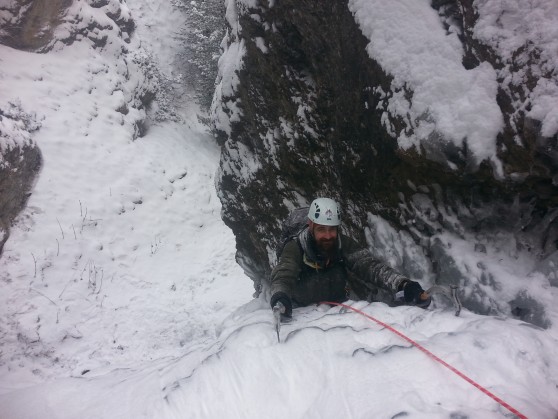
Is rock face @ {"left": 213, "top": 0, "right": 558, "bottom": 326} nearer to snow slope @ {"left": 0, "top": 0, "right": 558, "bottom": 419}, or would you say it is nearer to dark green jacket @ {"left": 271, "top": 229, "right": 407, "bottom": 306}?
dark green jacket @ {"left": 271, "top": 229, "right": 407, "bottom": 306}

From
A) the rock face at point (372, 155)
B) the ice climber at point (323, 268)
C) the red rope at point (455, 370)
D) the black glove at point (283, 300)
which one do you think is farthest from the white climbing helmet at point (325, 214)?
the red rope at point (455, 370)

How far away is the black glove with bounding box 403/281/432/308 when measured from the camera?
3.27 m

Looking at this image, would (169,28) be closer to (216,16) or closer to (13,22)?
(216,16)

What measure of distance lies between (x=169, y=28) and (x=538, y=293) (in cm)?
1827

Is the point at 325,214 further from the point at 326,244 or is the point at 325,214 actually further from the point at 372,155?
the point at 372,155

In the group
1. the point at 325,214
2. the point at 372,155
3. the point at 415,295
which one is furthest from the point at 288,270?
the point at 372,155

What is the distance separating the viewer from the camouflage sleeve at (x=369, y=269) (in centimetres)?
350

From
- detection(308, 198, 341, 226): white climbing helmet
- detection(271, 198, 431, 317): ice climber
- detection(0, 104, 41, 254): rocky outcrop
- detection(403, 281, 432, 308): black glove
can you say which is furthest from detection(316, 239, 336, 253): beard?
detection(0, 104, 41, 254): rocky outcrop

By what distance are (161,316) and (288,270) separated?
575 centimetres

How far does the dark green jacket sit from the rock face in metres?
0.43

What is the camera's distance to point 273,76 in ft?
17.3

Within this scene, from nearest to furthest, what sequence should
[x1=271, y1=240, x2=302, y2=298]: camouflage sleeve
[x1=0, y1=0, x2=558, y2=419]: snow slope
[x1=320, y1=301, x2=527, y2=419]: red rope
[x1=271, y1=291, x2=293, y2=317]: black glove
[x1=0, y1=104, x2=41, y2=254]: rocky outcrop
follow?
[x1=320, y1=301, x2=527, y2=419]: red rope → [x1=0, y1=0, x2=558, y2=419]: snow slope → [x1=271, y1=291, x2=293, y2=317]: black glove → [x1=271, y1=240, x2=302, y2=298]: camouflage sleeve → [x1=0, y1=104, x2=41, y2=254]: rocky outcrop

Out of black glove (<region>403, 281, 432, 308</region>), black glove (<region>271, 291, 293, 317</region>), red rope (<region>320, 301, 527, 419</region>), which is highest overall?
red rope (<region>320, 301, 527, 419</region>)

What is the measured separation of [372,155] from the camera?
4055 mm
